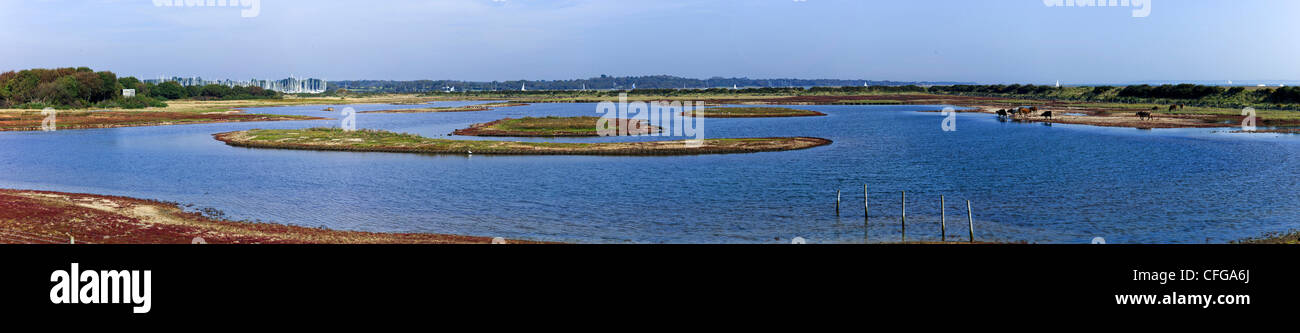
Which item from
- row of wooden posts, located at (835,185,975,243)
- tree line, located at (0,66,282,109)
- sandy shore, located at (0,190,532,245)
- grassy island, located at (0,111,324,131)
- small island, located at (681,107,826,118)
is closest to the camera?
sandy shore, located at (0,190,532,245)

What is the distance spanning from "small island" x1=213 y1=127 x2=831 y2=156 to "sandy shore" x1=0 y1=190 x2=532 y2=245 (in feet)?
83.7

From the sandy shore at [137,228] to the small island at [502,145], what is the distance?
25.5 m

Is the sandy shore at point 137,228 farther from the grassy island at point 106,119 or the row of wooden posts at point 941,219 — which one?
the grassy island at point 106,119

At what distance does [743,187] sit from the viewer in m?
34.0

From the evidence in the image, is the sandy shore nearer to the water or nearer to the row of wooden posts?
the water

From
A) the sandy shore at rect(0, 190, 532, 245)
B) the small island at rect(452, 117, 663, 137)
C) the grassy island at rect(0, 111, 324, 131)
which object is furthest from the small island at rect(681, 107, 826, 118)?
the sandy shore at rect(0, 190, 532, 245)

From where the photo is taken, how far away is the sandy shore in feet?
68.6

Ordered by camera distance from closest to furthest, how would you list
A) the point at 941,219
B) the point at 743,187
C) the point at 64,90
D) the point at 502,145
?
1. the point at 941,219
2. the point at 743,187
3. the point at 502,145
4. the point at 64,90

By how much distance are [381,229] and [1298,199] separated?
31.2m

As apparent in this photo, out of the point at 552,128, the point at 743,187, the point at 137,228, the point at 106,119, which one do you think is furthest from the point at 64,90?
the point at 743,187

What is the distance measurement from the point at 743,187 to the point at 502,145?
81.6ft

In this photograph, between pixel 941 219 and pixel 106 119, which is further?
pixel 106 119

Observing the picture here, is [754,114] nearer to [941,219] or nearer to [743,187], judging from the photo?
[743,187]

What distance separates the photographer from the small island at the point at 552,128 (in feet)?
218
